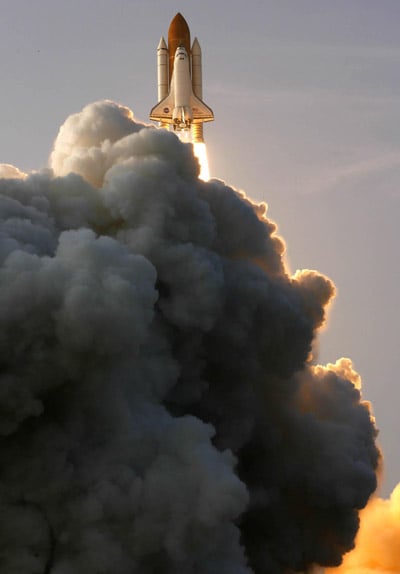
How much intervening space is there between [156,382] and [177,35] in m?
14.4

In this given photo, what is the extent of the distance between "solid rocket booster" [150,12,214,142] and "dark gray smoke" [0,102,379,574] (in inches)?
230

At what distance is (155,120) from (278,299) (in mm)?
9417

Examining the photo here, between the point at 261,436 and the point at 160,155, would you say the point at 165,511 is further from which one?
the point at 160,155

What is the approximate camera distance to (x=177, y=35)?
39.8m

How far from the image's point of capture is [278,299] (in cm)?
3362

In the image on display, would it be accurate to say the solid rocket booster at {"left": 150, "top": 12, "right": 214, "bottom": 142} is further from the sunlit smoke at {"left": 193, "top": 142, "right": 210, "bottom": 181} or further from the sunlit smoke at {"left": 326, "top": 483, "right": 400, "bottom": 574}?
the sunlit smoke at {"left": 326, "top": 483, "right": 400, "bottom": 574}

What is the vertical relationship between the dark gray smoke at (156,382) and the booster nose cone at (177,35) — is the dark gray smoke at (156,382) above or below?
below

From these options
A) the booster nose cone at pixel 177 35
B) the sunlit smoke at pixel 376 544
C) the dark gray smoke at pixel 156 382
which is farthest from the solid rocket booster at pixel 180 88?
the sunlit smoke at pixel 376 544

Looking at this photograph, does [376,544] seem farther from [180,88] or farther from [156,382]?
A: [180,88]

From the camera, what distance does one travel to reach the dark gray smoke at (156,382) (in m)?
27.2

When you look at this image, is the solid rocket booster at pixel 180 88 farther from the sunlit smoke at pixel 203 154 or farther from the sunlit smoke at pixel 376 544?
the sunlit smoke at pixel 376 544

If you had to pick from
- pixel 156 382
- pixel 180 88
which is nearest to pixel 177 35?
pixel 180 88

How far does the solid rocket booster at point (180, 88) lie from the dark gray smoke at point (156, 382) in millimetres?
5838

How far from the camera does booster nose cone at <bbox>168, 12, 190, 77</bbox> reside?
39.7 meters
